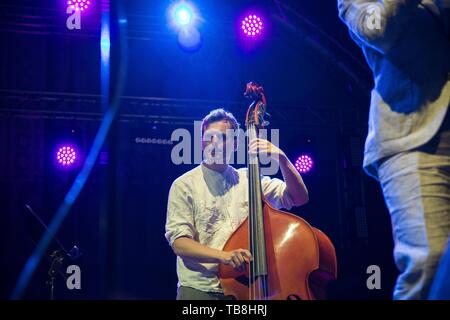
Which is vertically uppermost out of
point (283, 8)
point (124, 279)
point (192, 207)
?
point (283, 8)

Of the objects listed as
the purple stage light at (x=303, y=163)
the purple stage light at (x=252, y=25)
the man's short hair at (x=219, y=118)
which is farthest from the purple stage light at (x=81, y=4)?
the man's short hair at (x=219, y=118)

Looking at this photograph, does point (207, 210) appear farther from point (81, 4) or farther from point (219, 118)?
point (81, 4)

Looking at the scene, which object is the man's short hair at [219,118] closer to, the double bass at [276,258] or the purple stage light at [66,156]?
the double bass at [276,258]

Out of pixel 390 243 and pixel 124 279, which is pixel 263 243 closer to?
pixel 124 279

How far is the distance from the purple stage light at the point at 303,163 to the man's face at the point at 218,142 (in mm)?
A: 4074

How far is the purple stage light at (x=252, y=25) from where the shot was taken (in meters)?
7.05

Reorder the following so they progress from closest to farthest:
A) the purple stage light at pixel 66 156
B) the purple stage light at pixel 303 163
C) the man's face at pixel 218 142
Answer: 1. the man's face at pixel 218 142
2. the purple stage light at pixel 66 156
3. the purple stage light at pixel 303 163

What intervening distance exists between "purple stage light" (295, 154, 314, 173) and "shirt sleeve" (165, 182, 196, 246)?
14.2 feet

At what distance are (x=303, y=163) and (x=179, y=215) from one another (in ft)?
14.7

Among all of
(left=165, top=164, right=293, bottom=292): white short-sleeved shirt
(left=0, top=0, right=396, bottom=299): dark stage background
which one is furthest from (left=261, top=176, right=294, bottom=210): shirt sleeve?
(left=0, top=0, right=396, bottom=299): dark stage background

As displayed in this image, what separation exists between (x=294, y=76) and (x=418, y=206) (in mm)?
6514

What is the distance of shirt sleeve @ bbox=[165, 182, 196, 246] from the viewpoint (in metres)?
2.92

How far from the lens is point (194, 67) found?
7531 millimetres
